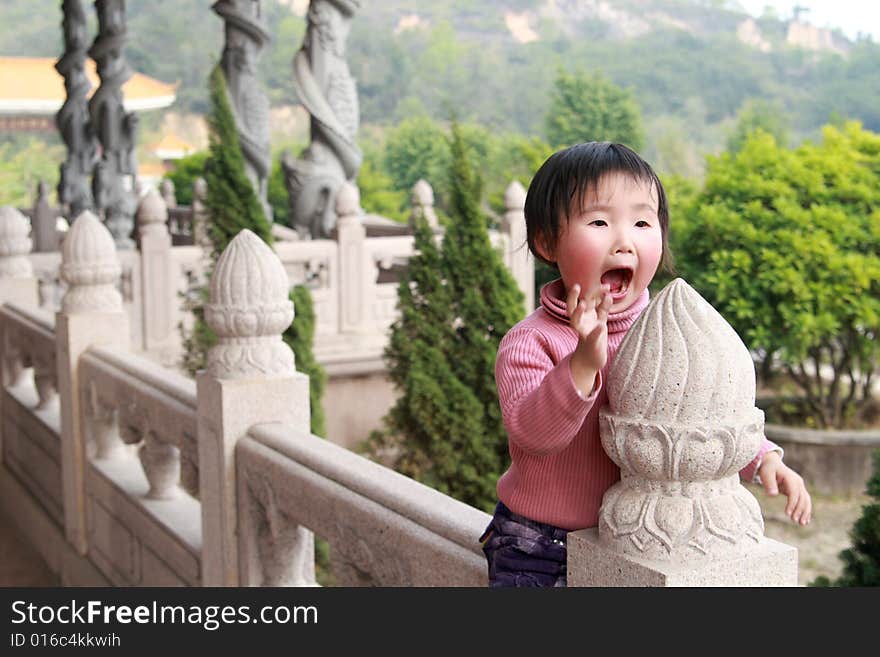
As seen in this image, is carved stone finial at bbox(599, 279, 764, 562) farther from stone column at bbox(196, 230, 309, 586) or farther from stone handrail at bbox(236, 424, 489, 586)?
stone column at bbox(196, 230, 309, 586)

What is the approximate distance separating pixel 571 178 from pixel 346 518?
3.95ft

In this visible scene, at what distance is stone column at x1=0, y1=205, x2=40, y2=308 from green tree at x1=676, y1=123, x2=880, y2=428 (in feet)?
15.4

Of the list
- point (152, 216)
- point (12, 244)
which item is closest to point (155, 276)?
point (152, 216)

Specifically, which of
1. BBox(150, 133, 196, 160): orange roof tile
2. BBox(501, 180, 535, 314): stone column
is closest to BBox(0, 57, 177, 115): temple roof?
BBox(150, 133, 196, 160): orange roof tile

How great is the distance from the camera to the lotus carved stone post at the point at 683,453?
1371 mm

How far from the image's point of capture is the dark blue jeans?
65.9 inches

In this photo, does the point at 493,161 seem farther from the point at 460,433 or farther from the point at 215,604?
the point at 215,604

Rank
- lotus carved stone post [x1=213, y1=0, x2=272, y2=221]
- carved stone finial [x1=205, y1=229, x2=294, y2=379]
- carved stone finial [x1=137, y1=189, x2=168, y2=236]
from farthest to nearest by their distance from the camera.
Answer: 1. lotus carved stone post [x1=213, y1=0, x2=272, y2=221]
2. carved stone finial [x1=137, y1=189, x2=168, y2=236]
3. carved stone finial [x1=205, y1=229, x2=294, y2=379]

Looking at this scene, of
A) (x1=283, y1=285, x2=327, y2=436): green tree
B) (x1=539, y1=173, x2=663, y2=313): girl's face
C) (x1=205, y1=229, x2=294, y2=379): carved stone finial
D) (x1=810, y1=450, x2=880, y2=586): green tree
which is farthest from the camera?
(x1=283, y1=285, x2=327, y2=436): green tree

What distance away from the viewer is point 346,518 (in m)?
2.54

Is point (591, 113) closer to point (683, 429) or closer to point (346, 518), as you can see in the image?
point (346, 518)

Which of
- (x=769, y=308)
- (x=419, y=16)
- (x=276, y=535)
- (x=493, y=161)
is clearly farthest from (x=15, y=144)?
(x=276, y=535)

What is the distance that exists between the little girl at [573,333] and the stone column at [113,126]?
33.6 feet

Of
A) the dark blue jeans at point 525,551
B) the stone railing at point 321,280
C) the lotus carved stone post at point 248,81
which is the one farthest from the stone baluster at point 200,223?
the dark blue jeans at point 525,551
